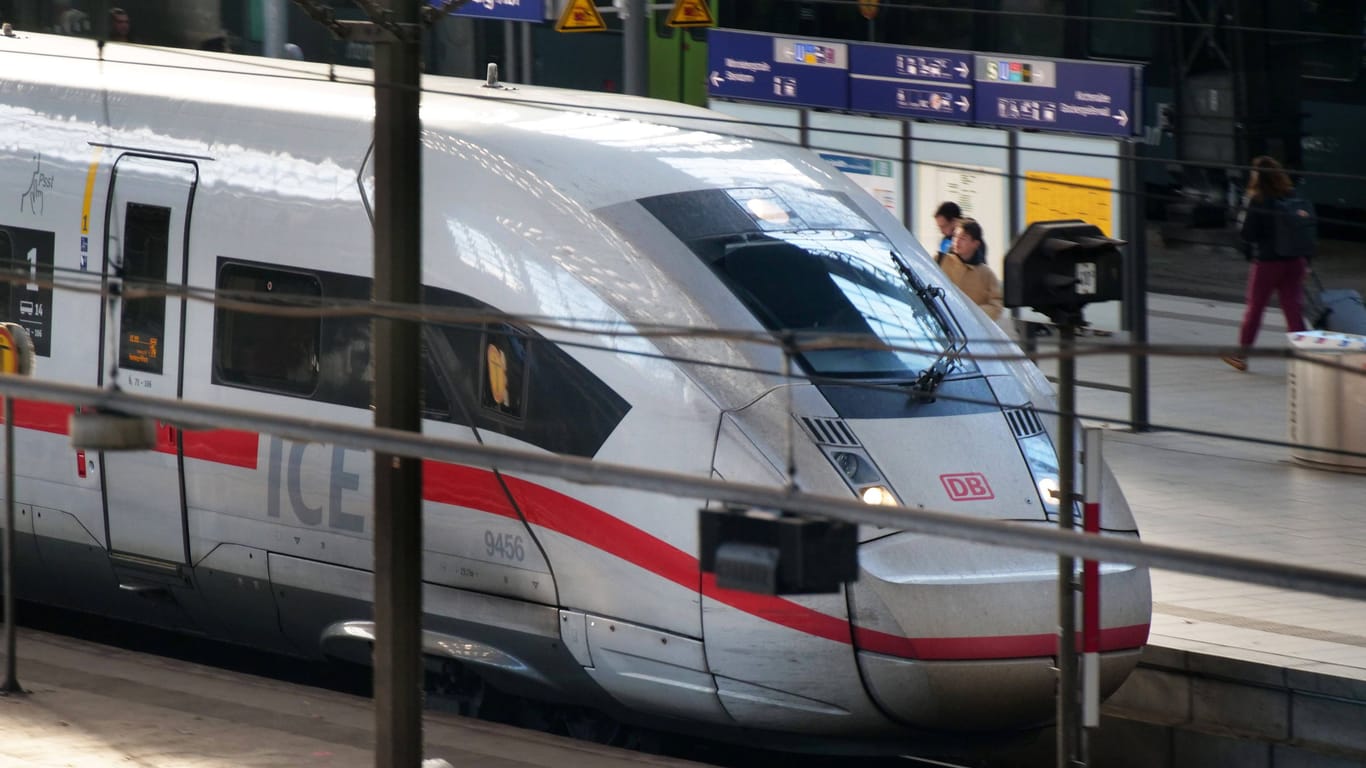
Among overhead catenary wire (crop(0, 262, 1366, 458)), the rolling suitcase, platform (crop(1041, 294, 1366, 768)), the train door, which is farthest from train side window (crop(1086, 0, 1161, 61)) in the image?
the train door

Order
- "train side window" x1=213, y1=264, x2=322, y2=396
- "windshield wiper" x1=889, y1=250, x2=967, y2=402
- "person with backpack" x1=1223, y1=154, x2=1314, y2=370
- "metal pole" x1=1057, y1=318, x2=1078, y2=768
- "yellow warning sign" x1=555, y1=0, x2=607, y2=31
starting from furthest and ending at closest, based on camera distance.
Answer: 1. "person with backpack" x1=1223, y1=154, x2=1314, y2=370
2. "yellow warning sign" x1=555, y1=0, x2=607, y2=31
3. "train side window" x1=213, y1=264, x2=322, y2=396
4. "windshield wiper" x1=889, y1=250, x2=967, y2=402
5. "metal pole" x1=1057, y1=318, x2=1078, y2=768

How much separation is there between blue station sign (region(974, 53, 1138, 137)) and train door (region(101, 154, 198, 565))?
644 centimetres

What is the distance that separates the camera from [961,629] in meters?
7.57

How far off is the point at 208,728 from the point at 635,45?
6541mm

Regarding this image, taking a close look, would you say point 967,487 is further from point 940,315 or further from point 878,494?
point 940,315

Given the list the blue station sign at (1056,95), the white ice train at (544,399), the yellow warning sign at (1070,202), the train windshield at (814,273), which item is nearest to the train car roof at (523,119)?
the white ice train at (544,399)

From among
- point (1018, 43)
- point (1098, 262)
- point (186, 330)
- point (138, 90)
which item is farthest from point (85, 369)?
point (1018, 43)

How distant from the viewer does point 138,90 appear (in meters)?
9.66

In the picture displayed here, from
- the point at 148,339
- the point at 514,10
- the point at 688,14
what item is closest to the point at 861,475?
the point at 148,339

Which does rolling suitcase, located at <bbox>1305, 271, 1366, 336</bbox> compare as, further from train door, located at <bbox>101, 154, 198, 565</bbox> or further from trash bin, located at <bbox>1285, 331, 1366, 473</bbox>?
train door, located at <bbox>101, 154, 198, 565</bbox>

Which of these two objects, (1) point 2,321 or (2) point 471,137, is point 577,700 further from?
(1) point 2,321

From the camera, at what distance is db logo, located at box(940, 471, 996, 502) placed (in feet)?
25.6

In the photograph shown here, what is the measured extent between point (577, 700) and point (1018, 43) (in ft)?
42.0

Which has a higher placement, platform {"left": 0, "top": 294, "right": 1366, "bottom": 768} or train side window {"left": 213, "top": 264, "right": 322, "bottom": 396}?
train side window {"left": 213, "top": 264, "right": 322, "bottom": 396}
